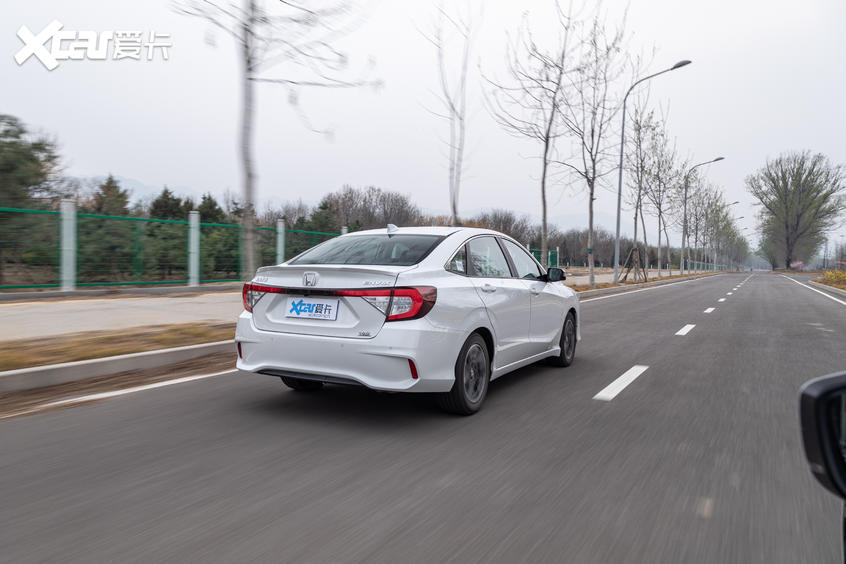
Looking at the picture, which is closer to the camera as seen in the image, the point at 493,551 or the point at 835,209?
the point at 493,551

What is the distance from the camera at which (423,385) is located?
4.20 m

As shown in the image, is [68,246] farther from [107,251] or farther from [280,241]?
[280,241]

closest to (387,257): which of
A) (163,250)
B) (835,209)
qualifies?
(163,250)

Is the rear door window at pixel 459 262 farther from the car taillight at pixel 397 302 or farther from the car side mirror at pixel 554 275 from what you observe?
the car side mirror at pixel 554 275

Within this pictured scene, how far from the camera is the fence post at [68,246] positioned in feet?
43.3

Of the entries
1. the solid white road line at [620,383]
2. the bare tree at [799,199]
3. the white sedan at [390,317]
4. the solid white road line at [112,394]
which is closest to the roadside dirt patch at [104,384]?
the solid white road line at [112,394]

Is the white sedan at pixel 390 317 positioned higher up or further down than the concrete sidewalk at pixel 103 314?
higher up

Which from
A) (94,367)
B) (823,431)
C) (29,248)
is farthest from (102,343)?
(29,248)

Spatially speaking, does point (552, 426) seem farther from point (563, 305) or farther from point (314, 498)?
point (563, 305)

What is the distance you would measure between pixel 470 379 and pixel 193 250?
13453mm

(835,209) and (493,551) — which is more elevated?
(835,209)

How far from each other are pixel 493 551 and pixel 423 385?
175 cm

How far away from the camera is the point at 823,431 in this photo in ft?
4.16

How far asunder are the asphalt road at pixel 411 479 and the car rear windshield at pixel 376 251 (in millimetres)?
1173
